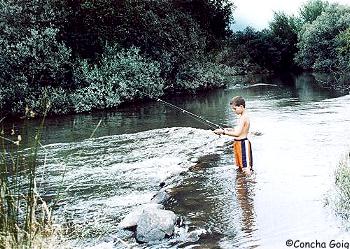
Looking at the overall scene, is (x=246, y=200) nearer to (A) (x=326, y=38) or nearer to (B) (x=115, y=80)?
(B) (x=115, y=80)

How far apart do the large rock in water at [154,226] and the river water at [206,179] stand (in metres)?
0.13

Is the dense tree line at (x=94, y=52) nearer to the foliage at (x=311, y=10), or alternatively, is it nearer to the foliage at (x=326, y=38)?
the foliage at (x=326, y=38)

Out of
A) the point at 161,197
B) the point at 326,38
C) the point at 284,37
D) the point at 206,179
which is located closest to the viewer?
the point at 161,197

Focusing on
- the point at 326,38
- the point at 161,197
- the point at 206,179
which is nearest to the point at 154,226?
the point at 161,197

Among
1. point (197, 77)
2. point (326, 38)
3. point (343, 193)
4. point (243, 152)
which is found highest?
point (326, 38)

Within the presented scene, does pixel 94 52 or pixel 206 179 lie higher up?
pixel 94 52

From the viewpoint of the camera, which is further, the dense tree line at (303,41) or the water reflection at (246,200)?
the dense tree line at (303,41)

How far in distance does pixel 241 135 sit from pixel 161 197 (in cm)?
201

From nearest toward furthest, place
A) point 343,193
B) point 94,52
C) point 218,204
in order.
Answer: point 343,193
point 218,204
point 94,52

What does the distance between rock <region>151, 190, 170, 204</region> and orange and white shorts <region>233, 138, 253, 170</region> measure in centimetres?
172

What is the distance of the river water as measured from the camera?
6473 millimetres

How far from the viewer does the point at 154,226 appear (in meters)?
6.55

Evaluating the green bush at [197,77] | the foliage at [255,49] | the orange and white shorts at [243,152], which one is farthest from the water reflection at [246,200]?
the foliage at [255,49]

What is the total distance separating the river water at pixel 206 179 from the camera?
6473 millimetres
